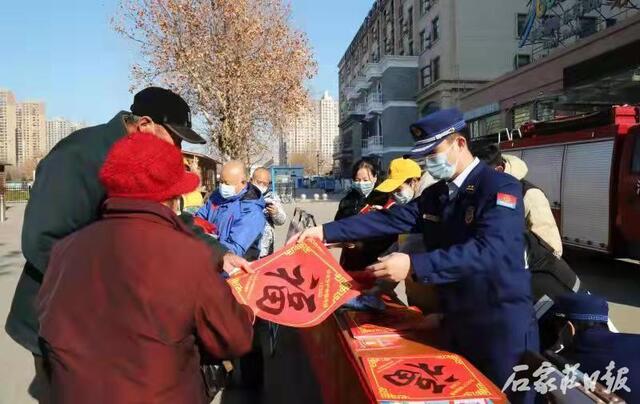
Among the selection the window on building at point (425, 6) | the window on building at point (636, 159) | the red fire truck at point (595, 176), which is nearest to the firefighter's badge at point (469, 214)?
the red fire truck at point (595, 176)

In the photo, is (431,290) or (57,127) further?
(57,127)

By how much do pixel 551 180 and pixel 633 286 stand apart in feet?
9.69

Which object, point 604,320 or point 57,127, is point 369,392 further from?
point 57,127

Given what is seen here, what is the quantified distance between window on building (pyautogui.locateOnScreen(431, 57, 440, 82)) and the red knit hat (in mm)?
40560

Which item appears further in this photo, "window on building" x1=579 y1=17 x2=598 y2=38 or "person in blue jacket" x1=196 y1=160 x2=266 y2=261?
"window on building" x1=579 y1=17 x2=598 y2=38

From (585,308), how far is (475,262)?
505 mm

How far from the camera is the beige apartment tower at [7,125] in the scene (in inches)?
3268

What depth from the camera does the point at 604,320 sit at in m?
2.13

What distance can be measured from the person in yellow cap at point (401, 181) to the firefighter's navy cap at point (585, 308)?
214 centimetres

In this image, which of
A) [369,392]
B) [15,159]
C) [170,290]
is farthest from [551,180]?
[15,159]

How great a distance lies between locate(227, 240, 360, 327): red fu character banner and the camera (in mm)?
2600

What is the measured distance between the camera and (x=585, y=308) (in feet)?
7.05

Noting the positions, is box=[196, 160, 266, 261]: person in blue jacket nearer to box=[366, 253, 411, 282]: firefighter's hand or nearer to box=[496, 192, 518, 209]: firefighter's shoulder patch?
box=[366, 253, 411, 282]: firefighter's hand

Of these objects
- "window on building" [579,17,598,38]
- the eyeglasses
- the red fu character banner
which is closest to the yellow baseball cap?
the red fu character banner
